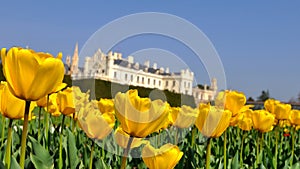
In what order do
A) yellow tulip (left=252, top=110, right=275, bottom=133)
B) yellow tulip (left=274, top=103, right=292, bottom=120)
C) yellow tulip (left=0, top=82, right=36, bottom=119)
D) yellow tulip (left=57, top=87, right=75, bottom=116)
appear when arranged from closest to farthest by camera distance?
yellow tulip (left=0, top=82, right=36, bottom=119), yellow tulip (left=57, top=87, right=75, bottom=116), yellow tulip (left=252, top=110, right=275, bottom=133), yellow tulip (left=274, top=103, right=292, bottom=120)

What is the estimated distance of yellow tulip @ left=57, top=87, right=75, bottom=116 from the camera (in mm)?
2188

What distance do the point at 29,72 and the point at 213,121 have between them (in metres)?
0.88

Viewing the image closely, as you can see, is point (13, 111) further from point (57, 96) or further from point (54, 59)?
point (57, 96)

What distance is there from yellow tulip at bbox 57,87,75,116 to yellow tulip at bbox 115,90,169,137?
989 millimetres

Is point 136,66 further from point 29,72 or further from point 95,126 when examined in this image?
point 29,72

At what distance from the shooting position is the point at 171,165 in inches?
52.8

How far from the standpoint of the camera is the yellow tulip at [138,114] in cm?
117

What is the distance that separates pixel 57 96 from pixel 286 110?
7.04 ft

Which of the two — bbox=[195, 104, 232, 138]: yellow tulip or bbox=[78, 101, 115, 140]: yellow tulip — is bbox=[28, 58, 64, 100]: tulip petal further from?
bbox=[195, 104, 232, 138]: yellow tulip

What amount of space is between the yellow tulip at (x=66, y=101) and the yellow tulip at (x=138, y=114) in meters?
0.99

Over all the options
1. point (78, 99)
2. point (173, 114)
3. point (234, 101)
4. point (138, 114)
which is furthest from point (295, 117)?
point (138, 114)

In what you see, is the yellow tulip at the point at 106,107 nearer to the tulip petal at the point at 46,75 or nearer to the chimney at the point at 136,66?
the chimney at the point at 136,66

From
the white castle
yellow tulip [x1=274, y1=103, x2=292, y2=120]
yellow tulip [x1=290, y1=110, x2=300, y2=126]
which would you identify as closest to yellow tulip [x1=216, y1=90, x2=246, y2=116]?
the white castle

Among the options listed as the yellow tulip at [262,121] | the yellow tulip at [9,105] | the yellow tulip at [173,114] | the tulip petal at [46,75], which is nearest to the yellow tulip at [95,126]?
the yellow tulip at [9,105]
